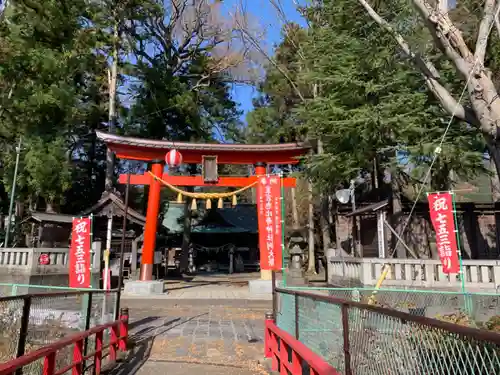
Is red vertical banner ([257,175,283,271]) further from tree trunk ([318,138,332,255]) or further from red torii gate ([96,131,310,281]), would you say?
tree trunk ([318,138,332,255])

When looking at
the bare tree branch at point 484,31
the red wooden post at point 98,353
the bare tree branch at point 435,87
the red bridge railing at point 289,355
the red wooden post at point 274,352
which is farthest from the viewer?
the bare tree branch at point 435,87

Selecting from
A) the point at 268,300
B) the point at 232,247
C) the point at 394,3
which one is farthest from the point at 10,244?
the point at 394,3

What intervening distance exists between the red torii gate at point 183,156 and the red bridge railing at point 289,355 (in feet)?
33.1

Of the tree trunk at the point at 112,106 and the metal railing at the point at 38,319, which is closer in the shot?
the metal railing at the point at 38,319

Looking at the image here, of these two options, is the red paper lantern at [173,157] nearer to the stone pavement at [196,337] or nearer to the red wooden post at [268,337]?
the stone pavement at [196,337]

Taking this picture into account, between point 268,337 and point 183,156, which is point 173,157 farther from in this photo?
point 268,337

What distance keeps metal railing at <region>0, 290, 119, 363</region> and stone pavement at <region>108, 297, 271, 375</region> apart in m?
1.05

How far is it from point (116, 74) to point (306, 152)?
45.0 ft

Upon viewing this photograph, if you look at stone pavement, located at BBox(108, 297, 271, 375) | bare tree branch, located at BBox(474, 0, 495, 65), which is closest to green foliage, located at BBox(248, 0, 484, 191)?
bare tree branch, located at BBox(474, 0, 495, 65)

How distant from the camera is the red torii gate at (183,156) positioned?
1600cm

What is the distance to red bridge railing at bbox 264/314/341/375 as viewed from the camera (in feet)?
10.9

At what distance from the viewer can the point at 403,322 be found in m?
2.44

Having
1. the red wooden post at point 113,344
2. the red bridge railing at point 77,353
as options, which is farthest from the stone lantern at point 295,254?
the red wooden post at point 113,344

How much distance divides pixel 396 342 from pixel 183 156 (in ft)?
Answer: 48.9
